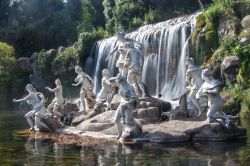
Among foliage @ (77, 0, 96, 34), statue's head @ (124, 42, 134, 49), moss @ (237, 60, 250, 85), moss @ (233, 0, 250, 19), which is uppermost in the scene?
foliage @ (77, 0, 96, 34)

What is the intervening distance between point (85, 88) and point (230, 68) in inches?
361

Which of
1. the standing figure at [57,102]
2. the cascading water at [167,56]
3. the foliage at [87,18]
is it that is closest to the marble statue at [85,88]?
the standing figure at [57,102]

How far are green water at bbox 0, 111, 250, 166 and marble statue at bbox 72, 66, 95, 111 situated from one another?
6.30 m

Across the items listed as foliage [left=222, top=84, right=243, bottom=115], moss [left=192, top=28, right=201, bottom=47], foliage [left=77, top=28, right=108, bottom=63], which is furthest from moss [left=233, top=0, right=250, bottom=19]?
foliage [left=77, top=28, right=108, bottom=63]

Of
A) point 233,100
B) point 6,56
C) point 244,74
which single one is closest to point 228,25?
point 244,74

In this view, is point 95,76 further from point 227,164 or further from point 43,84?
point 227,164

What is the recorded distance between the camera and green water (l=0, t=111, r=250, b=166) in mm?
14233

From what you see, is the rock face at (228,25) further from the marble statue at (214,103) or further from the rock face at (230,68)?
the marble statue at (214,103)

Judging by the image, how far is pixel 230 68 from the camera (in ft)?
96.1

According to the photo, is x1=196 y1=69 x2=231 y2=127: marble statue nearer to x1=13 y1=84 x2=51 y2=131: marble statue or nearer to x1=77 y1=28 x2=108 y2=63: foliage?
x1=13 y1=84 x2=51 y2=131: marble statue

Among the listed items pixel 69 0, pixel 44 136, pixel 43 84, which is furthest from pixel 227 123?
pixel 69 0

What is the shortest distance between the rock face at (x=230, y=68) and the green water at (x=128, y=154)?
1191cm

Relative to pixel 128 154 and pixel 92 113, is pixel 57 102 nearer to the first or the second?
pixel 92 113

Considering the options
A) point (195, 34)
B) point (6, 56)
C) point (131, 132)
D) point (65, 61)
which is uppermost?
point (6, 56)
